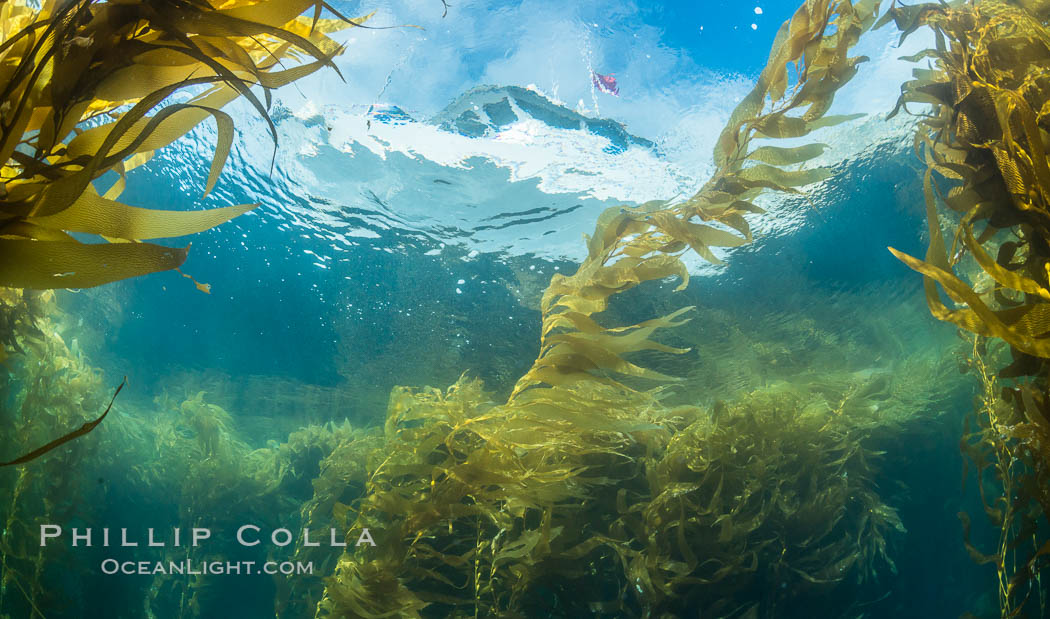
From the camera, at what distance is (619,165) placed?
610cm

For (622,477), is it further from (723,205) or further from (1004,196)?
(1004,196)

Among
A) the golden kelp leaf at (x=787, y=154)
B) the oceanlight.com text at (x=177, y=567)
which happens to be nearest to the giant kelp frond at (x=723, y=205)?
the golden kelp leaf at (x=787, y=154)

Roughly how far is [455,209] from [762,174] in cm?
547

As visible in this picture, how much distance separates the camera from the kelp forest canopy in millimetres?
1089

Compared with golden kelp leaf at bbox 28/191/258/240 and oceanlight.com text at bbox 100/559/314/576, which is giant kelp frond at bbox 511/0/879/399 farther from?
oceanlight.com text at bbox 100/559/314/576

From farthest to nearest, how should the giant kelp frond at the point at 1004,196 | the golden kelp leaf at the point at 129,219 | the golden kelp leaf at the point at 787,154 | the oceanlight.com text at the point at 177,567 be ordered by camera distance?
the oceanlight.com text at the point at 177,567
the golden kelp leaf at the point at 787,154
the giant kelp frond at the point at 1004,196
the golden kelp leaf at the point at 129,219

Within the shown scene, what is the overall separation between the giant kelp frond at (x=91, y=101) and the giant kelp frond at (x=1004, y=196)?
1874 millimetres

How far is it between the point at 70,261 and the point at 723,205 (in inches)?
Answer: 96.9

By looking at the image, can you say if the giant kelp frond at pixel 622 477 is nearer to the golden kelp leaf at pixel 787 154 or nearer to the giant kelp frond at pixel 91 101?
the golden kelp leaf at pixel 787 154

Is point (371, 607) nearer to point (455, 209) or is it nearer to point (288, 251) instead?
point (455, 209)

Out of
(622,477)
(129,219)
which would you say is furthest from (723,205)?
(129,219)

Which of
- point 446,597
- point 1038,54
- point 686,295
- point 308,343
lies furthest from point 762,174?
point 308,343

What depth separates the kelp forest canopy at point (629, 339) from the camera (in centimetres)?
109

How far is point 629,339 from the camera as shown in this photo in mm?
2328
